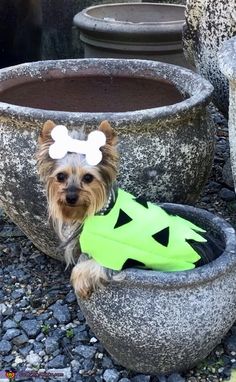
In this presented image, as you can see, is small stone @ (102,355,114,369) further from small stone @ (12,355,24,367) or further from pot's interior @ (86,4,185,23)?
pot's interior @ (86,4,185,23)

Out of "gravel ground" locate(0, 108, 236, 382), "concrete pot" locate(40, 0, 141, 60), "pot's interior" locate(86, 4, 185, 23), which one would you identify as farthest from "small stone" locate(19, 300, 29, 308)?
"concrete pot" locate(40, 0, 141, 60)

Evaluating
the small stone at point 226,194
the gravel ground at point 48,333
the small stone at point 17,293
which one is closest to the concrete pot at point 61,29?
the small stone at point 226,194

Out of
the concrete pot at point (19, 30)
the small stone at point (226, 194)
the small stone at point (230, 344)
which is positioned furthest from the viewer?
the concrete pot at point (19, 30)

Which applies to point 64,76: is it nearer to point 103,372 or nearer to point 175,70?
point 175,70

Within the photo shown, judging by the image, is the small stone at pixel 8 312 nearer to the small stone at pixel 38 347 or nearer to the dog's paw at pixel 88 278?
the small stone at pixel 38 347

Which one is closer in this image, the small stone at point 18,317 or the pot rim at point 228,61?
the pot rim at point 228,61

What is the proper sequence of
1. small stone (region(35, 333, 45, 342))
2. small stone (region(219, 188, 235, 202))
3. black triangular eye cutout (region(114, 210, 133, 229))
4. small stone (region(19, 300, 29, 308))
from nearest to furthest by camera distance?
black triangular eye cutout (region(114, 210, 133, 229))
small stone (region(35, 333, 45, 342))
small stone (region(19, 300, 29, 308))
small stone (region(219, 188, 235, 202))
